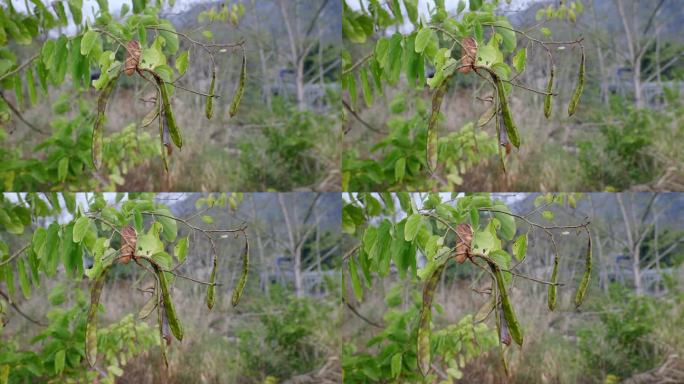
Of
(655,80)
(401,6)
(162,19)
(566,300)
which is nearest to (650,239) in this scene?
(566,300)

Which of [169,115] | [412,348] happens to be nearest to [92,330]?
[169,115]

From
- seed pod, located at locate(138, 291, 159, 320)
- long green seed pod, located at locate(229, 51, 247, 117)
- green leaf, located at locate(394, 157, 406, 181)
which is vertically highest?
long green seed pod, located at locate(229, 51, 247, 117)

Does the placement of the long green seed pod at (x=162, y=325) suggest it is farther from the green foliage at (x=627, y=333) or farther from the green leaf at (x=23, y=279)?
the green foliage at (x=627, y=333)

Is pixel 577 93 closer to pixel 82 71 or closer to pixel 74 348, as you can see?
pixel 82 71

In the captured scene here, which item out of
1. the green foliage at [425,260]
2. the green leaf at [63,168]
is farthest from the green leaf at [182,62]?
the green foliage at [425,260]

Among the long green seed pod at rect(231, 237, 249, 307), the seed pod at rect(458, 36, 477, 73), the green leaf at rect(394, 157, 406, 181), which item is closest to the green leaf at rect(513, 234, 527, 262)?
the green leaf at rect(394, 157, 406, 181)

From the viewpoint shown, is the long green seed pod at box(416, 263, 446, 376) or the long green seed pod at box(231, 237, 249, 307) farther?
the long green seed pod at box(231, 237, 249, 307)

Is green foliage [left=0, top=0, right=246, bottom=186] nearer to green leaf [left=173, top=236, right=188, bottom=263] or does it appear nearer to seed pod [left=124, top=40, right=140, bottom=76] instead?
seed pod [left=124, top=40, right=140, bottom=76]
